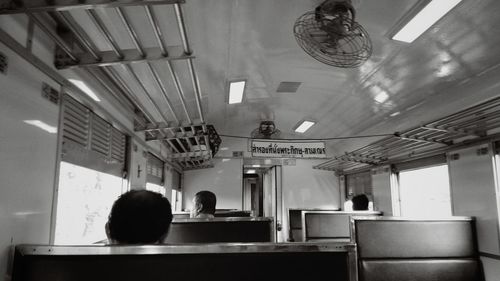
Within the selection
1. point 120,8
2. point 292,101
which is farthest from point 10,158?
point 292,101

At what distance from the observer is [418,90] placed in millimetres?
4008

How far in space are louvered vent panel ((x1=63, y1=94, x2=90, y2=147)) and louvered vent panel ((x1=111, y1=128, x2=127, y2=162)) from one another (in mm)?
585

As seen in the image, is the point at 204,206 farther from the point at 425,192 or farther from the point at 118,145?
the point at 425,192

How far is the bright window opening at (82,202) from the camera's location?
85.7 inches

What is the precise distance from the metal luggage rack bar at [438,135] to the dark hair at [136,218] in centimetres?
250

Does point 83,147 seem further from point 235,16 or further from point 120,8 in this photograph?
→ point 235,16

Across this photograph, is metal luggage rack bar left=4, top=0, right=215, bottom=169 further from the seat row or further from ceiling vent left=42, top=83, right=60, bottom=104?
the seat row

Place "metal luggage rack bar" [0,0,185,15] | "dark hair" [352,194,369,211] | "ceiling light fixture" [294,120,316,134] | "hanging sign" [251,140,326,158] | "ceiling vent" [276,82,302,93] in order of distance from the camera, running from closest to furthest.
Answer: "metal luggage rack bar" [0,0,185,15], "ceiling vent" [276,82,302,93], "dark hair" [352,194,369,211], "hanging sign" [251,140,326,158], "ceiling light fixture" [294,120,316,134]

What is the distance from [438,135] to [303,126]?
325cm

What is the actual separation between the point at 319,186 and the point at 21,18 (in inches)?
277

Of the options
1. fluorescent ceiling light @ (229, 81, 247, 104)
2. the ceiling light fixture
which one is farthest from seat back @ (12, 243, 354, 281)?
the ceiling light fixture

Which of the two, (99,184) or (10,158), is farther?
(99,184)

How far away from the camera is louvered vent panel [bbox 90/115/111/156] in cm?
257

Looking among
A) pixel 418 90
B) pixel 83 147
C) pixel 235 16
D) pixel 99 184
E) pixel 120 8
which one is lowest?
pixel 99 184
